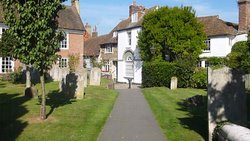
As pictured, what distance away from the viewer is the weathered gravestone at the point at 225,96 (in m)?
11.0

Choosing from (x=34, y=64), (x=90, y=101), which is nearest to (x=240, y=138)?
(x=34, y=64)

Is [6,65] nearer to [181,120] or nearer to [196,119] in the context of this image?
[181,120]

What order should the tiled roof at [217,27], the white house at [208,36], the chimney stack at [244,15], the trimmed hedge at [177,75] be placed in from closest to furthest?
the trimmed hedge at [177,75]
the chimney stack at [244,15]
the white house at [208,36]
the tiled roof at [217,27]

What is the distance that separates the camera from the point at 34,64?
1469 cm

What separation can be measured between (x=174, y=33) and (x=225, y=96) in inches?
1119

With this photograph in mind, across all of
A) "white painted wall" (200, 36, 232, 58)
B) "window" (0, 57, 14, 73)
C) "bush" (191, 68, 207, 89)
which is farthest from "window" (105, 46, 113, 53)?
"bush" (191, 68, 207, 89)

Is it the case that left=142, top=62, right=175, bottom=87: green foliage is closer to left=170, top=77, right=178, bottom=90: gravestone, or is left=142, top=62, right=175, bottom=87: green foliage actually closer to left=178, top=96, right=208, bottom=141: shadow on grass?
left=170, top=77, right=178, bottom=90: gravestone

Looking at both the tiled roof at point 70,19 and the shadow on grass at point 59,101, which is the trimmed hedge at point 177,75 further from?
the tiled roof at point 70,19

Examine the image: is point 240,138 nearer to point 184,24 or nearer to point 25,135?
point 25,135

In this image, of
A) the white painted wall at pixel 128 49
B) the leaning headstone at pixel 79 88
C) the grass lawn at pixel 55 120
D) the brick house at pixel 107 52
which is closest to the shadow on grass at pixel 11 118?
the grass lawn at pixel 55 120

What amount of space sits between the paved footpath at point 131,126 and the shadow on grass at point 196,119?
52.1 inches

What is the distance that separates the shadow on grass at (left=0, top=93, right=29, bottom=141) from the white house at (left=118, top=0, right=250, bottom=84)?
27.9 metres

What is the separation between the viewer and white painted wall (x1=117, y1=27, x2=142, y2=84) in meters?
47.2

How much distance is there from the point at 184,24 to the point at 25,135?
99.1 feet
